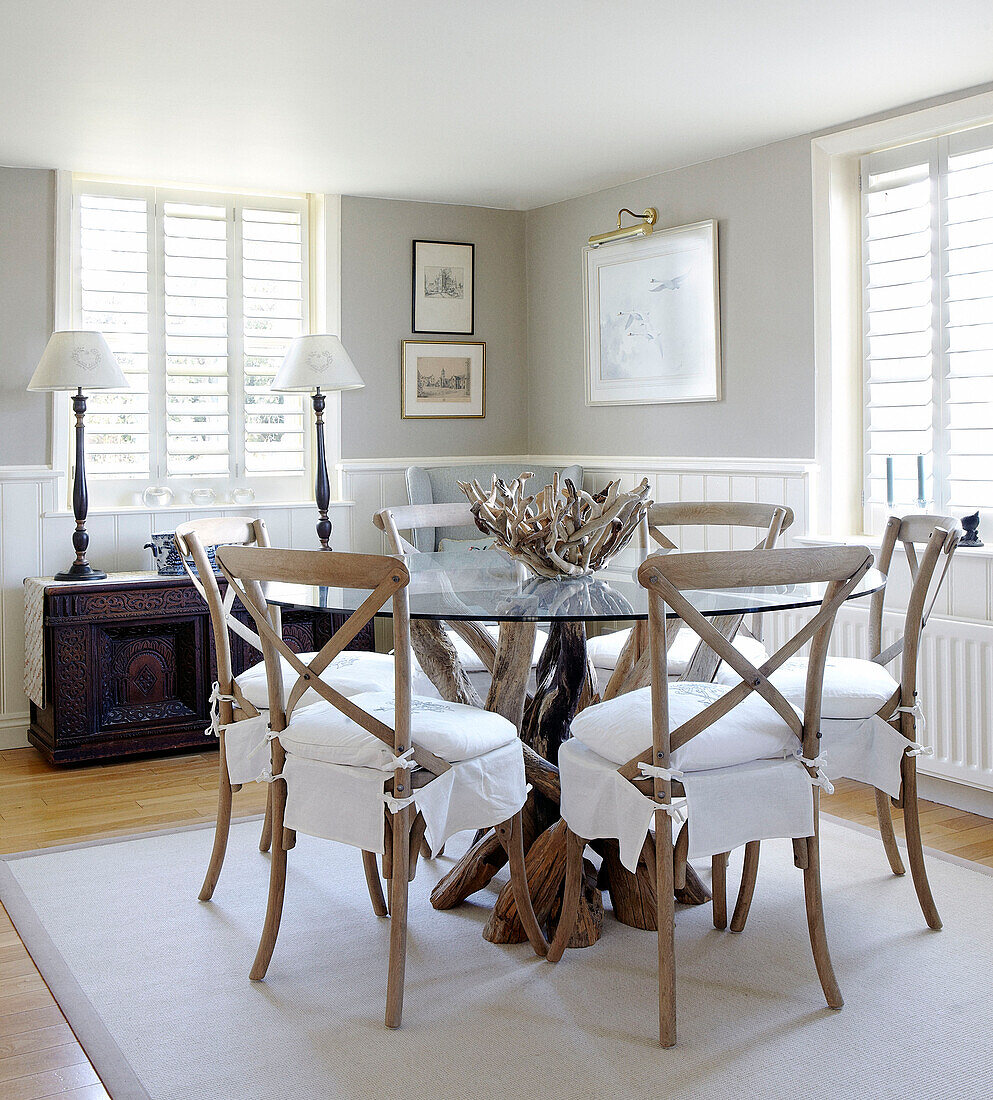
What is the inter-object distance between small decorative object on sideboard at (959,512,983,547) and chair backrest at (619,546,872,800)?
5.43 ft

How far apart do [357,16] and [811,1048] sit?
8.77ft

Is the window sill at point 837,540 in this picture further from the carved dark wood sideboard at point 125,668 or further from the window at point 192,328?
the window at point 192,328

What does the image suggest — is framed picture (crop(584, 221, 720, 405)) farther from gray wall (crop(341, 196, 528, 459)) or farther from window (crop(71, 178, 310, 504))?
window (crop(71, 178, 310, 504))

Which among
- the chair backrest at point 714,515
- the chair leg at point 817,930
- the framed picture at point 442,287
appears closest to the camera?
the chair leg at point 817,930

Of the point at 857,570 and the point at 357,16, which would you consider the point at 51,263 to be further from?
the point at 857,570

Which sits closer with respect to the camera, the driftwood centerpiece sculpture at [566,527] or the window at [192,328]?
the driftwood centerpiece sculpture at [566,527]

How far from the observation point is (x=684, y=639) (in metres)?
3.22

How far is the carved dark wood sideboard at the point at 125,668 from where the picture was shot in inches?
167

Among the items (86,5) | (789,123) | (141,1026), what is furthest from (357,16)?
(141,1026)

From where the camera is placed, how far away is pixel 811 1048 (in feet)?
6.97

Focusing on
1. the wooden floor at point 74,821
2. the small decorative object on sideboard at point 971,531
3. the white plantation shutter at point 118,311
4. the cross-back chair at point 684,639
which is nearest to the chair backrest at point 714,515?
the cross-back chair at point 684,639

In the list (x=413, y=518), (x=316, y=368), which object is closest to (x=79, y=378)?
(x=316, y=368)

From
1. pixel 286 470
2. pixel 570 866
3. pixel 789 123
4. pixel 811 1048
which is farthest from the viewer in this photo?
pixel 286 470

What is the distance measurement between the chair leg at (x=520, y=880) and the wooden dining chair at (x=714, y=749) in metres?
0.16
